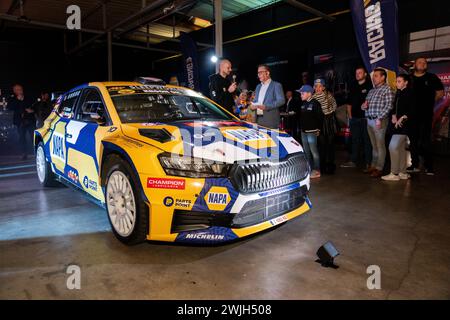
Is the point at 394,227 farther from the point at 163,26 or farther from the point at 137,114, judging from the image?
the point at 163,26

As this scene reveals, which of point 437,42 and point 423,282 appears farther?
point 437,42

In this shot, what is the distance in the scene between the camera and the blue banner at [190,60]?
10784 millimetres

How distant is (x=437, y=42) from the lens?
8.17 metres

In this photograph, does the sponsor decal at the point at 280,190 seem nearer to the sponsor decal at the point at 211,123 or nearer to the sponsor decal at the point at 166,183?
the sponsor decal at the point at 166,183

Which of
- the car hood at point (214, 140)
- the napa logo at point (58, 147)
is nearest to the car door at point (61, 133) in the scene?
the napa logo at point (58, 147)

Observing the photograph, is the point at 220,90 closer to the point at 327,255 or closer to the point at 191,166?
the point at 191,166

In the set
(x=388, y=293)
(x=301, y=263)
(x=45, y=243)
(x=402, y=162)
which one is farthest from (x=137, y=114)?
(x=402, y=162)

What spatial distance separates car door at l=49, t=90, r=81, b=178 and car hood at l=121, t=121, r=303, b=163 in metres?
1.48

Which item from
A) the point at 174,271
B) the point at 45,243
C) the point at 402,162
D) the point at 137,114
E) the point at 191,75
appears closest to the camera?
the point at 174,271

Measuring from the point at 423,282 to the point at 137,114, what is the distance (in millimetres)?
2814

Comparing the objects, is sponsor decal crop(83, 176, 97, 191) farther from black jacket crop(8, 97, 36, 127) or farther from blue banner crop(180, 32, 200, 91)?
blue banner crop(180, 32, 200, 91)

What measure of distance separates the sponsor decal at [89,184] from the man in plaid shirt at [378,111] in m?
4.44

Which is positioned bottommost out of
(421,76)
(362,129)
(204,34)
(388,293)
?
(388,293)

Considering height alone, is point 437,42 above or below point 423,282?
above
